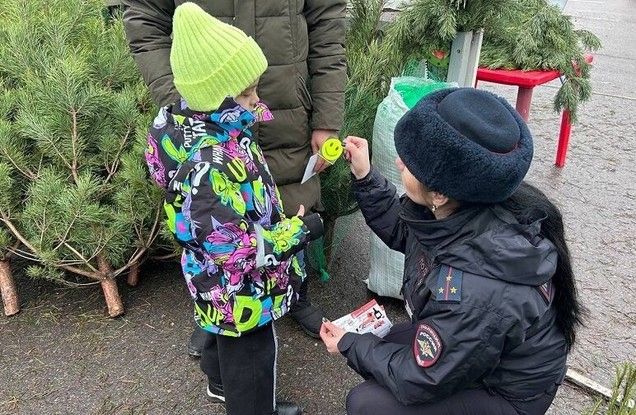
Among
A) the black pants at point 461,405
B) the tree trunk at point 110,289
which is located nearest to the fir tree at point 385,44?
the tree trunk at point 110,289

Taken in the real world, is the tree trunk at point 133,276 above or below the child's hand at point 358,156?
below

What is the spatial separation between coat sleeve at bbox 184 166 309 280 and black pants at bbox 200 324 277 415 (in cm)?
29

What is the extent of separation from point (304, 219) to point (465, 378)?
768mm

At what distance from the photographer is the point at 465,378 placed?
155cm

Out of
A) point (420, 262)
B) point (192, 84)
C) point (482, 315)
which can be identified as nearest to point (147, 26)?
point (192, 84)

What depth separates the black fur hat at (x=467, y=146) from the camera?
1439 millimetres

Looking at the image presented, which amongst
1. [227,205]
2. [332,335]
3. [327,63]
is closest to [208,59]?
[227,205]

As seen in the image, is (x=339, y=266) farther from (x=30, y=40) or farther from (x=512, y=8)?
(x=30, y=40)

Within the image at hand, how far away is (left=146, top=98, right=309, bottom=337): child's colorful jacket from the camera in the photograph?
169 centimetres

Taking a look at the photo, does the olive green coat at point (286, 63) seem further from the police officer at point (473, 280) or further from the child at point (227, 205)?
the police officer at point (473, 280)

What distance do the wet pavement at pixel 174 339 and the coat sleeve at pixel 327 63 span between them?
3.18 feet

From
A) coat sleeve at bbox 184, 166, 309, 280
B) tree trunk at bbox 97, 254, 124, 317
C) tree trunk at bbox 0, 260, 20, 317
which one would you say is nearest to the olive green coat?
coat sleeve at bbox 184, 166, 309, 280

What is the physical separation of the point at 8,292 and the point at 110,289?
48 cm

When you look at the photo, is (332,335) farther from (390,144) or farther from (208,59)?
(390,144)
